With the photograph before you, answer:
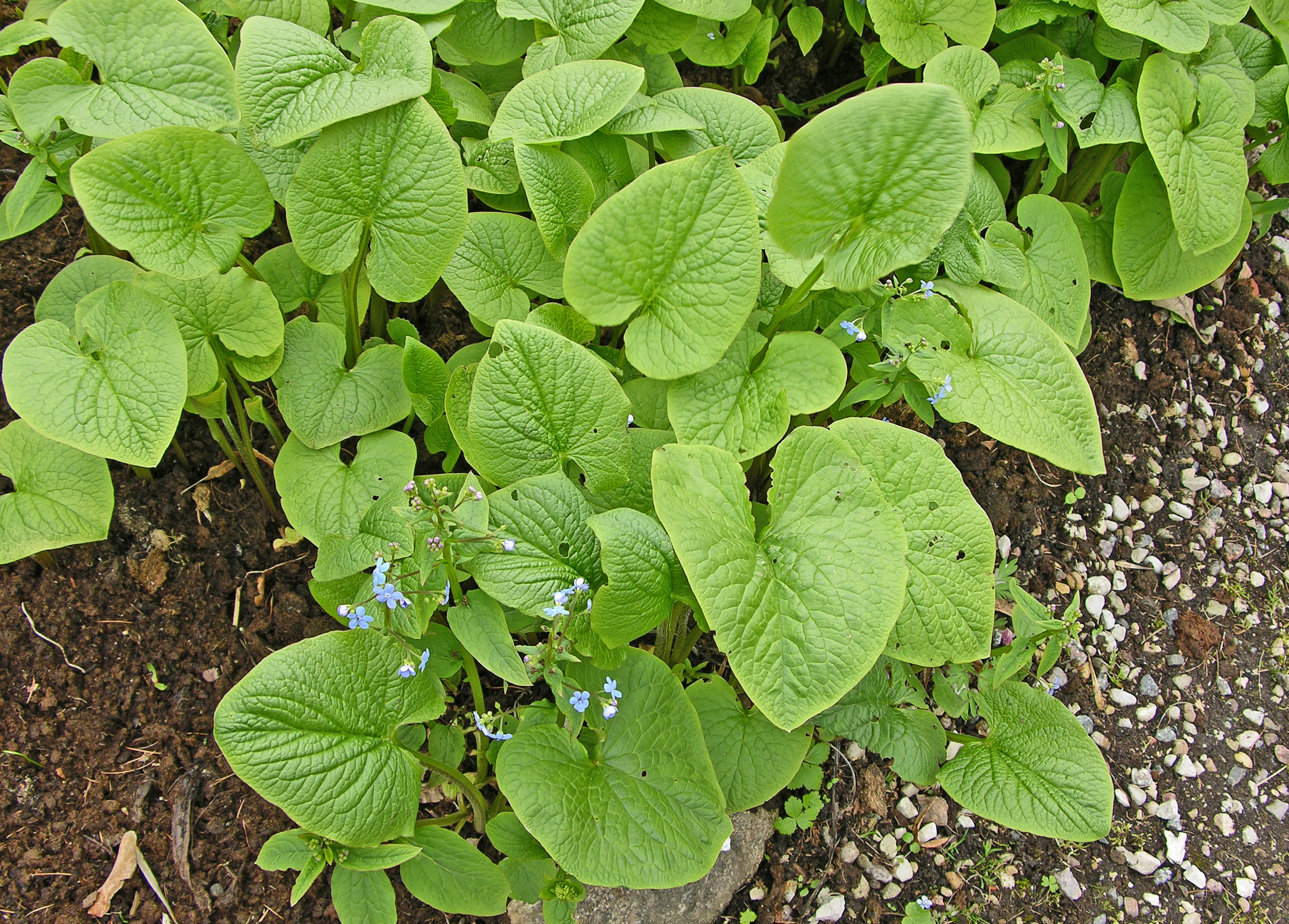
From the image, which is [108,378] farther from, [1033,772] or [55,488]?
[1033,772]

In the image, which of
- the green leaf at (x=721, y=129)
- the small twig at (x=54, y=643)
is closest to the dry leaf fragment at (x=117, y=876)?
the small twig at (x=54, y=643)

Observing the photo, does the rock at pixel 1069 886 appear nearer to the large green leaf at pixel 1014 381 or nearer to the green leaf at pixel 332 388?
the large green leaf at pixel 1014 381

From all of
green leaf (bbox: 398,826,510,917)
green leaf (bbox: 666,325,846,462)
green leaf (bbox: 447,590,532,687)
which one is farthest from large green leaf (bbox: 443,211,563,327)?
green leaf (bbox: 398,826,510,917)

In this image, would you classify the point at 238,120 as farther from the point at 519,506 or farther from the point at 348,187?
the point at 519,506

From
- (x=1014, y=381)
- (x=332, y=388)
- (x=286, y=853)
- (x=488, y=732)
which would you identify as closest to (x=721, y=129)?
(x=1014, y=381)

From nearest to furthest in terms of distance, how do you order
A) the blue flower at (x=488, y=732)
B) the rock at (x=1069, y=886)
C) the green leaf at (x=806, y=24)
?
the blue flower at (x=488, y=732) < the rock at (x=1069, y=886) < the green leaf at (x=806, y=24)

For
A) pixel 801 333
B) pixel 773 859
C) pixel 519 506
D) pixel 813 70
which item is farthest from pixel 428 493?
pixel 813 70
